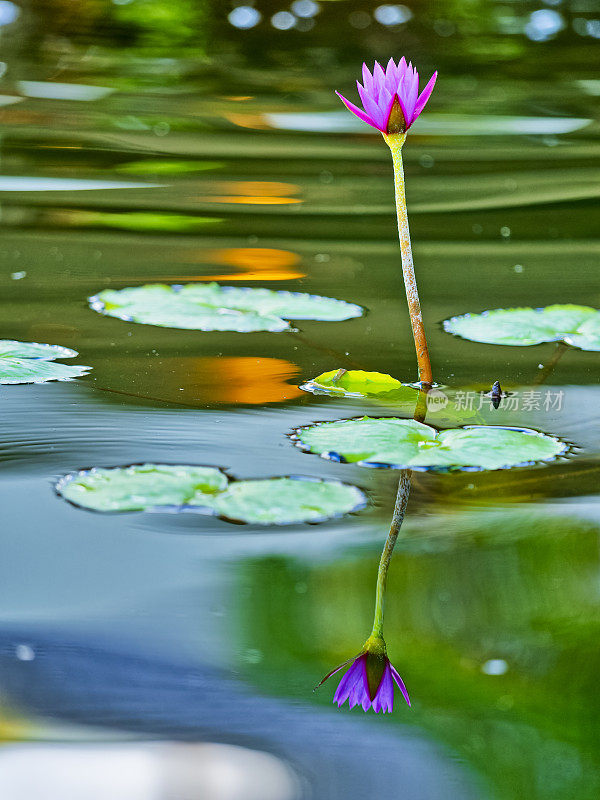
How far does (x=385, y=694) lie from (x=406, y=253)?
0.45 m

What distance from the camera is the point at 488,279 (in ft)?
4.66

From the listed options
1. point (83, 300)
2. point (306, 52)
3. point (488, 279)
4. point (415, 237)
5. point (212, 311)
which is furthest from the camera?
point (306, 52)

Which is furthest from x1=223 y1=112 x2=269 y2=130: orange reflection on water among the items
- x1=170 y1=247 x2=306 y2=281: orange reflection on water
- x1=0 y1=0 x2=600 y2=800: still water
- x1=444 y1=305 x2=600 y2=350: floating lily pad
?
x1=444 y1=305 x2=600 y2=350: floating lily pad

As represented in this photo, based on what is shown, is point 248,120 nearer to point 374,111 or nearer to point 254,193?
point 254,193

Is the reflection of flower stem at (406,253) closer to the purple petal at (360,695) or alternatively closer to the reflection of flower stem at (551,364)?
the reflection of flower stem at (551,364)

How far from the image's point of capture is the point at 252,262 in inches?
58.9

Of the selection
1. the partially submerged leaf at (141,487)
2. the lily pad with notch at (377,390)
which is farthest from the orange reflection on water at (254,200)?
the partially submerged leaf at (141,487)

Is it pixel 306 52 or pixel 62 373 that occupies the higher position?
pixel 306 52

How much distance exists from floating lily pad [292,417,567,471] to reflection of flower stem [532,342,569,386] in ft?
0.64

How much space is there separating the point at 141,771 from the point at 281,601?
17cm

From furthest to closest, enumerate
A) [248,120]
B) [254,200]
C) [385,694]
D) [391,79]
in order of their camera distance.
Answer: [248,120]
[254,200]
[391,79]
[385,694]

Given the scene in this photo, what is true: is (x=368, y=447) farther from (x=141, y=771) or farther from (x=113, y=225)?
(x=113, y=225)

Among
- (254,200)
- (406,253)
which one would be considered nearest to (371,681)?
(406,253)

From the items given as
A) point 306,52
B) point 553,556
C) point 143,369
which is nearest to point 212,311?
point 143,369
